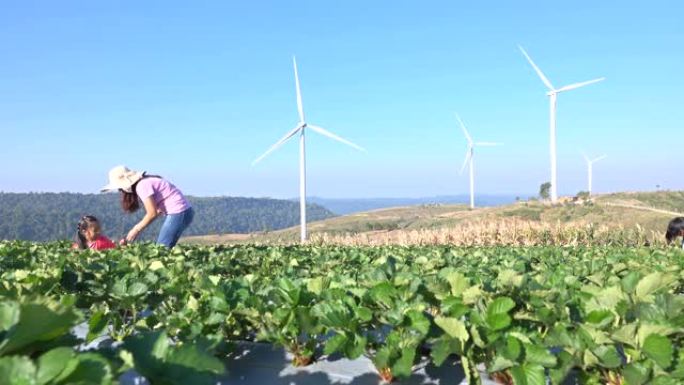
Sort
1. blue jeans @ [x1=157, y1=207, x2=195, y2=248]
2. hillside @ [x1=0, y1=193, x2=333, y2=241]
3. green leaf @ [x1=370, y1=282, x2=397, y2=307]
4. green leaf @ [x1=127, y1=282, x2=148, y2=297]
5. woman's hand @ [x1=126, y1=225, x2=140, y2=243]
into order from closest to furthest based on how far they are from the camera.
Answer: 1. green leaf @ [x1=370, y1=282, x2=397, y2=307]
2. green leaf @ [x1=127, y1=282, x2=148, y2=297]
3. woman's hand @ [x1=126, y1=225, x2=140, y2=243]
4. blue jeans @ [x1=157, y1=207, x2=195, y2=248]
5. hillside @ [x1=0, y1=193, x2=333, y2=241]

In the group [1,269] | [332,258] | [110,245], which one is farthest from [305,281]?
[110,245]

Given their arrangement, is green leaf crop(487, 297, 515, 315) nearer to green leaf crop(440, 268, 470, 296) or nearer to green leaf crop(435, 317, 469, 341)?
green leaf crop(435, 317, 469, 341)

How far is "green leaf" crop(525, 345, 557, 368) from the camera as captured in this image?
2.37m

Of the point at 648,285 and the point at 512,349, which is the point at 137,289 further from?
the point at 648,285

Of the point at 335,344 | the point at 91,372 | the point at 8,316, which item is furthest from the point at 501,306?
the point at 8,316

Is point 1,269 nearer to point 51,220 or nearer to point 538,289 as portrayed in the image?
point 538,289

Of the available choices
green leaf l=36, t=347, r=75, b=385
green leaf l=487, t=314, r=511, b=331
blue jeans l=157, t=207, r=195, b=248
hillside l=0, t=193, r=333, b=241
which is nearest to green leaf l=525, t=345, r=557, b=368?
green leaf l=487, t=314, r=511, b=331

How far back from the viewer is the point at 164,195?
895 cm

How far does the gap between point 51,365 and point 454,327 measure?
160 cm

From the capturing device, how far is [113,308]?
3762mm

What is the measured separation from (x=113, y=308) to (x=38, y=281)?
0.49 meters

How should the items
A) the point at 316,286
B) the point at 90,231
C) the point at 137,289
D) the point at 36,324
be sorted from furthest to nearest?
1. the point at 90,231
2. the point at 137,289
3. the point at 316,286
4. the point at 36,324

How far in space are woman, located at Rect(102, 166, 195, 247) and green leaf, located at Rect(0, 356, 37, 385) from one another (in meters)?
7.67

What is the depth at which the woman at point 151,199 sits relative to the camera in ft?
28.7
